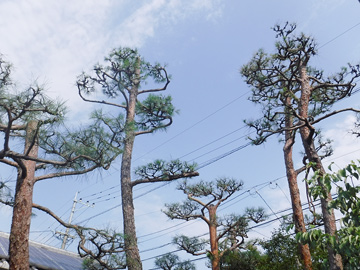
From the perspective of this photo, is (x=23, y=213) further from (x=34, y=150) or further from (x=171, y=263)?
(x=171, y=263)

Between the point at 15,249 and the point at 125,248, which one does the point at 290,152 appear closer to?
the point at 125,248

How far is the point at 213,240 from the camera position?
8.91 metres

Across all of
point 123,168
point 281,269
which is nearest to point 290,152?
point 281,269

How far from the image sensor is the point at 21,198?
408 centimetres

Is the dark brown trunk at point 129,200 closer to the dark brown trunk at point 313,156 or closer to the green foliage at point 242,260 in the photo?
the dark brown trunk at point 313,156

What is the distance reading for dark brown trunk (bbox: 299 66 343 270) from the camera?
3365mm

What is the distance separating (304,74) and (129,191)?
335 centimetres

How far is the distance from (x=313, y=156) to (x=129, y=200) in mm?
3019

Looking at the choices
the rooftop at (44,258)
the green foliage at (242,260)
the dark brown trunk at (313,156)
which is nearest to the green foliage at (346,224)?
the dark brown trunk at (313,156)

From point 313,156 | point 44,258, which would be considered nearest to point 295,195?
point 313,156

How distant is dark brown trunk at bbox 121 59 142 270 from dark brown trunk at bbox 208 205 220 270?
3.77 metres

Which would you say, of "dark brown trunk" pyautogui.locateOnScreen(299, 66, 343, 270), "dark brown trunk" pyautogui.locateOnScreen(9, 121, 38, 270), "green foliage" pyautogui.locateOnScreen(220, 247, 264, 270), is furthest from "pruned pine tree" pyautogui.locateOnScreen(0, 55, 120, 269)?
"green foliage" pyautogui.locateOnScreen(220, 247, 264, 270)

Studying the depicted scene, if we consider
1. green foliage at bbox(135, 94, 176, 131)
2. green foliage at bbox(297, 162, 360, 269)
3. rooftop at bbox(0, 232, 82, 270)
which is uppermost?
green foliage at bbox(135, 94, 176, 131)

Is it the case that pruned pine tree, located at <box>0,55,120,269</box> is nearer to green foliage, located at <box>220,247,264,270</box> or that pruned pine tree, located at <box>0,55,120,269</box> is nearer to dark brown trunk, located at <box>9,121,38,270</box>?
dark brown trunk, located at <box>9,121,38,270</box>
